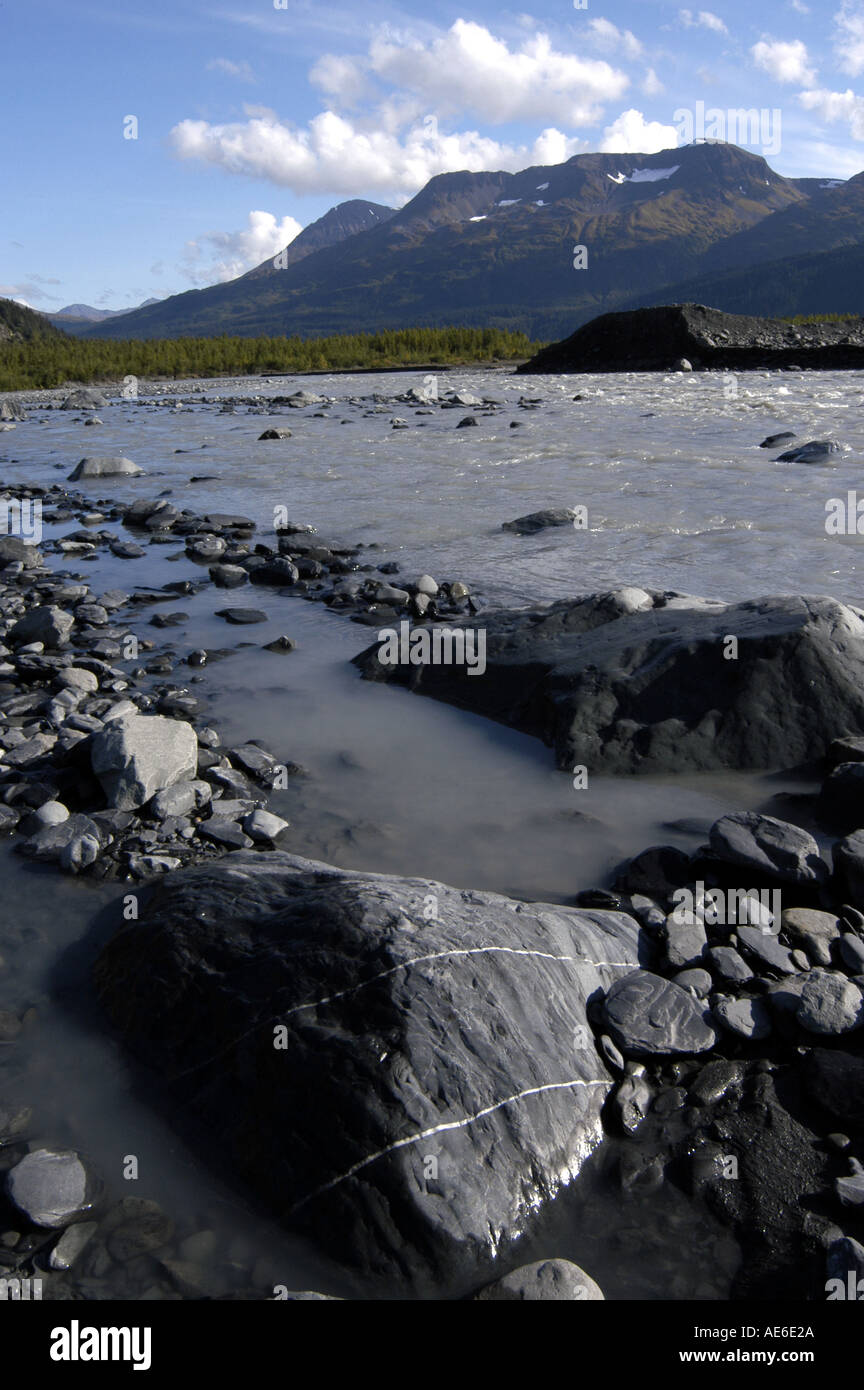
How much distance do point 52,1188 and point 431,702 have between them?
13.9ft

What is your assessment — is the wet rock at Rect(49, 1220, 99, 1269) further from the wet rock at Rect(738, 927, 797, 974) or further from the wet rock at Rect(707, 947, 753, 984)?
the wet rock at Rect(738, 927, 797, 974)

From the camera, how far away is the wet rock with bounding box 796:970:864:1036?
3137 millimetres

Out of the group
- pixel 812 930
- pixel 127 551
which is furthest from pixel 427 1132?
pixel 127 551

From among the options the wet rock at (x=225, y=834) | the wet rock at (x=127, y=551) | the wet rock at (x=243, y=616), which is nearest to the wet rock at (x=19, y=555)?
the wet rock at (x=127, y=551)

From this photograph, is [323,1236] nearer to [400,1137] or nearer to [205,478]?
[400,1137]

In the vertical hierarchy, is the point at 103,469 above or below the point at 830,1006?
above

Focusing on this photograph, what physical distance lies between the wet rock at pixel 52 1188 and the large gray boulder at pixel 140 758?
225 cm

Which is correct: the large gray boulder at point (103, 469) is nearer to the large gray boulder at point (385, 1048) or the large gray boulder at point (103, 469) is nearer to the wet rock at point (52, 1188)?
the large gray boulder at point (385, 1048)

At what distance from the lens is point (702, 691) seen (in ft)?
17.8

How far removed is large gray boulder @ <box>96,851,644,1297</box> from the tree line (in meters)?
59.9

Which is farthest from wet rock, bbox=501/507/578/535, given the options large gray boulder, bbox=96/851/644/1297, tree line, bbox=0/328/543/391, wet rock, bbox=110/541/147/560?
tree line, bbox=0/328/543/391

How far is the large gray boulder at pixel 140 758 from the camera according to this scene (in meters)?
4.75

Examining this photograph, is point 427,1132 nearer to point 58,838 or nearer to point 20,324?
point 58,838

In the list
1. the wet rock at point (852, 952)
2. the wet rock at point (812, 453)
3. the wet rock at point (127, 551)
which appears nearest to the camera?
the wet rock at point (852, 952)
